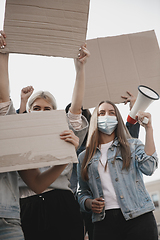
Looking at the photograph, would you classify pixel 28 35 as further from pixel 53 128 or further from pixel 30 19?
pixel 53 128

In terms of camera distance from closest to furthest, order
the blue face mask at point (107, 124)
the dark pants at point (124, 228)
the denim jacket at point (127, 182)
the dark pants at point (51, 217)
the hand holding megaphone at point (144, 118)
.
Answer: the dark pants at point (51, 217)
the dark pants at point (124, 228)
the denim jacket at point (127, 182)
the hand holding megaphone at point (144, 118)
the blue face mask at point (107, 124)

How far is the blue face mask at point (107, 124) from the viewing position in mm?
2203

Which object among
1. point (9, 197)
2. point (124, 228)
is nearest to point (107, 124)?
point (124, 228)

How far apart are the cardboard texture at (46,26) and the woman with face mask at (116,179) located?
0.77 meters

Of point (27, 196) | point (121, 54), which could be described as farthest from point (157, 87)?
point (27, 196)

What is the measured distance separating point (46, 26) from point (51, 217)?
1.14 m

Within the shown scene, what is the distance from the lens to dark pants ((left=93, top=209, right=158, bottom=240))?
173 cm

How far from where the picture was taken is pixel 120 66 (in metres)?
2.49

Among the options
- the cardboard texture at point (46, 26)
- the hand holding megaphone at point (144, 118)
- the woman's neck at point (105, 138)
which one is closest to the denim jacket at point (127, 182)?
the woman's neck at point (105, 138)

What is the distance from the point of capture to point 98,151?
2154 millimetres

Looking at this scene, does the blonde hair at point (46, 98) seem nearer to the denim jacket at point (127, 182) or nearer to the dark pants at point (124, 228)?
the denim jacket at point (127, 182)

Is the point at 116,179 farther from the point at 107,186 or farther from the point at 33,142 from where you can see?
the point at 33,142

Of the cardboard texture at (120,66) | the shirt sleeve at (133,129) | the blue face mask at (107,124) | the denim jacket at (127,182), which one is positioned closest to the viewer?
the denim jacket at (127,182)

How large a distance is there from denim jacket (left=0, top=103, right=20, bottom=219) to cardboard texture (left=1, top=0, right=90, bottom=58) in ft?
2.34
